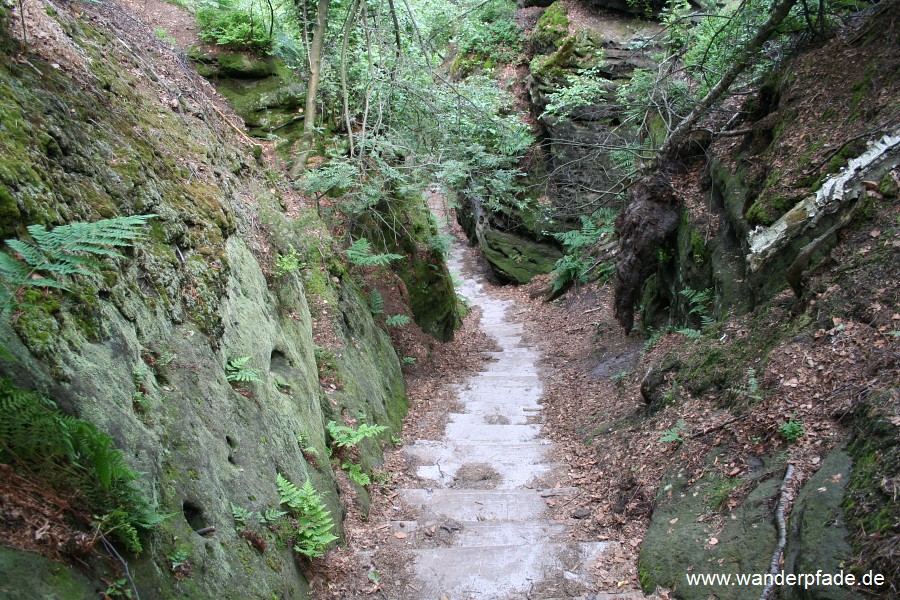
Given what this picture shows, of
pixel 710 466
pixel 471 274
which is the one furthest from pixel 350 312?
pixel 471 274

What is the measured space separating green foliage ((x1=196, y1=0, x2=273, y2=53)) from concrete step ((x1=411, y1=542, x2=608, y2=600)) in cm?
1023

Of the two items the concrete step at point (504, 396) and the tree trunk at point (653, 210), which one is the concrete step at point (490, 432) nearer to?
the concrete step at point (504, 396)

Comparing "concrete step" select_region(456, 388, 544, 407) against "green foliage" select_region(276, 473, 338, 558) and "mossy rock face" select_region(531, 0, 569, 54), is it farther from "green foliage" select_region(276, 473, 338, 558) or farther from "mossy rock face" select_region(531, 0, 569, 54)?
"mossy rock face" select_region(531, 0, 569, 54)

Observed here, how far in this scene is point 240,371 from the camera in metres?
4.39

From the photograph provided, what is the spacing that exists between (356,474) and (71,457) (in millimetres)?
3845

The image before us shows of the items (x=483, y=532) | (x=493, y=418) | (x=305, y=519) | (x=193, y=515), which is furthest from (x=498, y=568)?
(x=493, y=418)

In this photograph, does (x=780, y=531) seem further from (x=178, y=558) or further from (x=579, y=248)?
(x=579, y=248)

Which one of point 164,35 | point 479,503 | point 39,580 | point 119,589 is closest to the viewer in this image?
point 39,580

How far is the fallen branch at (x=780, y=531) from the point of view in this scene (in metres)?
3.49

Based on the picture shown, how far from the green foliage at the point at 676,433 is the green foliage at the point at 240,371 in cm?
414

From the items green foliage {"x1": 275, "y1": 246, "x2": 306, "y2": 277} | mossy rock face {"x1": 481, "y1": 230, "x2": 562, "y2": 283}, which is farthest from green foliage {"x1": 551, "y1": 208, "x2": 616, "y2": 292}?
green foliage {"x1": 275, "y1": 246, "x2": 306, "y2": 277}

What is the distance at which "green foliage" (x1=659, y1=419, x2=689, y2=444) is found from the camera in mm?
5648

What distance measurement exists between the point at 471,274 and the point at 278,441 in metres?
20.2

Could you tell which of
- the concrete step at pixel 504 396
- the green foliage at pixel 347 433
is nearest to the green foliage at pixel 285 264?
the green foliage at pixel 347 433
